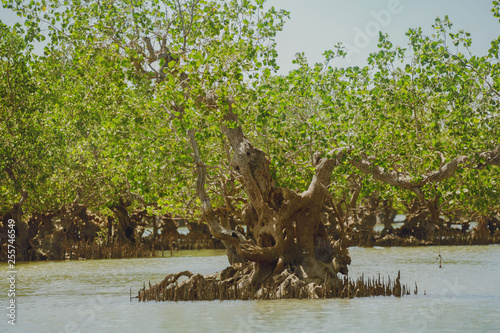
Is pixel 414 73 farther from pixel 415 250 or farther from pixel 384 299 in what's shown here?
pixel 415 250

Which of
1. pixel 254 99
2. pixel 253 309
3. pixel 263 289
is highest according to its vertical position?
pixel 254 99

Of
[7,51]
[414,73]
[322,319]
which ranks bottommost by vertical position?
[322,319]

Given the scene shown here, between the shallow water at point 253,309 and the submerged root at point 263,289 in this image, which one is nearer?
the shallow water at point 253,309

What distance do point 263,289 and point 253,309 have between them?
135 cm

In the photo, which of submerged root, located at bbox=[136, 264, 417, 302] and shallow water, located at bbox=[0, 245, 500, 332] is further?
submerged root, located at bbox=[136, 264, 417, 302]

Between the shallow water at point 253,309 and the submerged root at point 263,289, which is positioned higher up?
the submerged root at point 263,289

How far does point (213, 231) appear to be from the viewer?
19688 millimetres

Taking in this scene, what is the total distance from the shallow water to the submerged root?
0.32 m

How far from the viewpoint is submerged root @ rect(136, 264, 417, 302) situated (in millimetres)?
19000

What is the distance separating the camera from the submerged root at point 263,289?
1900 centimetres

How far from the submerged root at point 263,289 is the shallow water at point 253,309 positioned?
322mm

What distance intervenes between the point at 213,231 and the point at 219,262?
595 inches

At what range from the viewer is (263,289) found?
1920 cm

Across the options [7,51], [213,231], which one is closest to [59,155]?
[7,51]
